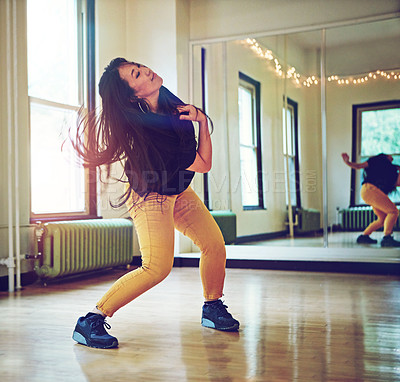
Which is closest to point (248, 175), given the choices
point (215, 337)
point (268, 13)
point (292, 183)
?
point (292, 183)

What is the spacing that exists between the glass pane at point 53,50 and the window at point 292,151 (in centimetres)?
216

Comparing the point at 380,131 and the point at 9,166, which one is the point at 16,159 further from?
the point at 380,131

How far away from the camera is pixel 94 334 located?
2240 millimetres

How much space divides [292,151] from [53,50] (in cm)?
256

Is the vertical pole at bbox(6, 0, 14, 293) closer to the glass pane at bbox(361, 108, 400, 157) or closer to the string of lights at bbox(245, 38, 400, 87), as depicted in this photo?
the string of lights at bbox(245, 38, 400, 87)

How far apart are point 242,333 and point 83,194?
3101 mm

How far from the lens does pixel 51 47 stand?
4.82 meters

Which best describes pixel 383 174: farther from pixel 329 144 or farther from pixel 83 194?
pixel 83 194

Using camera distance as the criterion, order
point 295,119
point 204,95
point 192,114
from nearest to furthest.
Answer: point 192,114
point 295,119
point 204,95

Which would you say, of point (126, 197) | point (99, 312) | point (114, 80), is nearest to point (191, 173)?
point (126, 197)

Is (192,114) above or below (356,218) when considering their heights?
above

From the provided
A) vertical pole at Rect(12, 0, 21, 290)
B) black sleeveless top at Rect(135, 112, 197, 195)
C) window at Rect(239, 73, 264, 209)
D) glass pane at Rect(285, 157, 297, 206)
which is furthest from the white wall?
black sleeveless top at Rect(135, 112, 197, 195)

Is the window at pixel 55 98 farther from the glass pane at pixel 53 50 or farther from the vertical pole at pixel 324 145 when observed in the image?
the vertical pole at pixel 324 145

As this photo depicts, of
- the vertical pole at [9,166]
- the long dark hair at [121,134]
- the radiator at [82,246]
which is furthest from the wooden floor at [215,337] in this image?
the long dark hair at [121,134]
